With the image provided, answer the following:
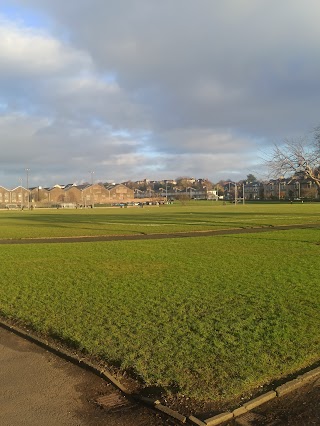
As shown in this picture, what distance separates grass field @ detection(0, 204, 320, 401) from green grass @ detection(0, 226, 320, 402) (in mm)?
17

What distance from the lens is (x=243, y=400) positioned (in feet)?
13.5

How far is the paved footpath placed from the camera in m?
3.84

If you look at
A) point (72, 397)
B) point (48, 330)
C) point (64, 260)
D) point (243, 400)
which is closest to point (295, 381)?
point (243, 400)

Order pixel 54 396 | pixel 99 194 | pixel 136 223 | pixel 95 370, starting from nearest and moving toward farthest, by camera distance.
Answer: pixel 54 396
pixel 95 370
pixel 136 223
pixel 99 194

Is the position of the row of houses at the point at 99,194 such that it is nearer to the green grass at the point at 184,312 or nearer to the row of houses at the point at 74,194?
the row of houses at the point at 74,194

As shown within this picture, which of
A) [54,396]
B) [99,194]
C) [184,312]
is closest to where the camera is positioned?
[54,396]

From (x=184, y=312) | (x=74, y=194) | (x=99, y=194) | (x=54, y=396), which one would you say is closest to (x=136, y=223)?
(x=184, y=312)

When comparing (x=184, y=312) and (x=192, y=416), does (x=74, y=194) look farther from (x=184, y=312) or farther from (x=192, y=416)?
(x=192, y=416)

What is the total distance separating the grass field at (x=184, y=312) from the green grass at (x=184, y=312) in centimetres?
2

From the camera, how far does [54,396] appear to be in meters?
4.30

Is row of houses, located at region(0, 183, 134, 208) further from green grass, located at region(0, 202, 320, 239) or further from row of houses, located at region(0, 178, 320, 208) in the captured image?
green grass, located at region(0, 202, 320, 239)

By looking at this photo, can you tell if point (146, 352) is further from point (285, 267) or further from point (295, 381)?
point (285, 267)

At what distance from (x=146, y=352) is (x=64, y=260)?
31.2 ft

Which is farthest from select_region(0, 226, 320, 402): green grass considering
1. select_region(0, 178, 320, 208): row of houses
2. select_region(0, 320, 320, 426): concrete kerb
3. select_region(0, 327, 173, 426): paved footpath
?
select_region(0, 178, 320, 208): row of houses
